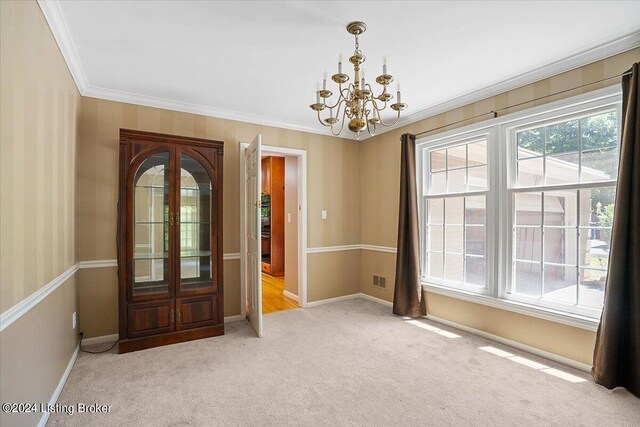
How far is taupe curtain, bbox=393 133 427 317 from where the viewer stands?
3.88 metres

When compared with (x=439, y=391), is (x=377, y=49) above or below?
above

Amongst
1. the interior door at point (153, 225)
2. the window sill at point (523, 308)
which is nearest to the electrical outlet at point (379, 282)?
the window sill at point (523, 308)

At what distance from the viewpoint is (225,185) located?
3.83 m

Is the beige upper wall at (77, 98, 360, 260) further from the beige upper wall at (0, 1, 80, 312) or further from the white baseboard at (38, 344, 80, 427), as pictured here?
the white baseboard at (38, 344, 80, 427)

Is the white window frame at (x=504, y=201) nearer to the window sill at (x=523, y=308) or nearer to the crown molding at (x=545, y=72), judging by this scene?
Answer: the window sill at (x=523, y=308)

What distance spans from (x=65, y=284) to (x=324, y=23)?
9.13 feet

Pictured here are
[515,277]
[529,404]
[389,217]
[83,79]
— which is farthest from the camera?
[389,217]

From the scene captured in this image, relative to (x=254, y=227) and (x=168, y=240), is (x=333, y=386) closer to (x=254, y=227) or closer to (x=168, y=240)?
(x=254, y=227)

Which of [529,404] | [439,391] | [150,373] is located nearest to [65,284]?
[150,373]

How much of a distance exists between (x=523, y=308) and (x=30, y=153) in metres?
3.88

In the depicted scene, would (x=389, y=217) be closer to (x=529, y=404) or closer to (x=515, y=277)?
(x=515, y=277)

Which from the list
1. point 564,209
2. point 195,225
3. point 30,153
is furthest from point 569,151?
point 30,153

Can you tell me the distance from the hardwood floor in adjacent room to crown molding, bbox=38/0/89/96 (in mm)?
3231

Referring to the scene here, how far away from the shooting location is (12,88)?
1.50 meters
